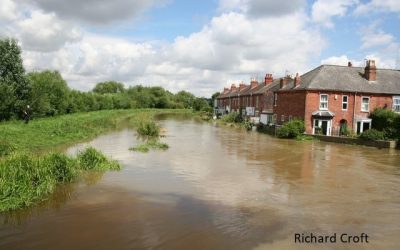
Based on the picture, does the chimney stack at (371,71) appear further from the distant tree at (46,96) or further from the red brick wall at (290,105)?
the distant tree at (46,96)

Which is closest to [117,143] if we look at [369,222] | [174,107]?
[369,222]

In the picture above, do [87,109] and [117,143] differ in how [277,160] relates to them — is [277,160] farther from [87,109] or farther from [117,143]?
[87,109]

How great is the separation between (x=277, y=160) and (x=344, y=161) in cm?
459

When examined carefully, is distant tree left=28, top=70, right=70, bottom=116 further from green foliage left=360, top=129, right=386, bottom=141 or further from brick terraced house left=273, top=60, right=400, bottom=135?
green foliage left=360, top=129, right=386, bottom=141

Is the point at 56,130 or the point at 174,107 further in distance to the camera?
the point at 174,107

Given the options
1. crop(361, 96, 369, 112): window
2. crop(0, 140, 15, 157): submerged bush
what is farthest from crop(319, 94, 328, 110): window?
crop(0, 140, 15, 157): submerged bush

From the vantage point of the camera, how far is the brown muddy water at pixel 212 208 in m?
11.2

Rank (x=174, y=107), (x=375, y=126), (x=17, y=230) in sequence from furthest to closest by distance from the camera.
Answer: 1. (x=174, y=107)
2. (x=375, y=126)
3. (x=17, y=230)

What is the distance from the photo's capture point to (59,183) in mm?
16656

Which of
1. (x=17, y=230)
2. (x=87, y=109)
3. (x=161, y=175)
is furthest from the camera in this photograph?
(x=87, y=109)

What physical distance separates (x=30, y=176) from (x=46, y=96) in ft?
132

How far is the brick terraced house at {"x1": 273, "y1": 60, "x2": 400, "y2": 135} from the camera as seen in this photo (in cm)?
4153

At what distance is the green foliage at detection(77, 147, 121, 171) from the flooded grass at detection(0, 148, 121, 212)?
0.91 metres

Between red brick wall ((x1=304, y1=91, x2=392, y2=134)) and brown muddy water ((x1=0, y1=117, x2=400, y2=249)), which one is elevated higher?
red brick wall ((x1=304, y1=91, x2=392, y2=134))
